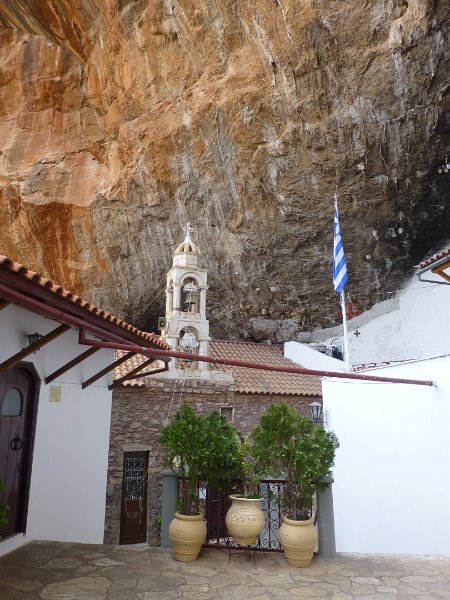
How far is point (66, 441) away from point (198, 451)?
2558mm

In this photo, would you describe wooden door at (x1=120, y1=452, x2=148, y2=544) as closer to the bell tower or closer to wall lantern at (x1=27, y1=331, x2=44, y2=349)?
the bell tower

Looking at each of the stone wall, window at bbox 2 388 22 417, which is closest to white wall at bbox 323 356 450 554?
the stone wall

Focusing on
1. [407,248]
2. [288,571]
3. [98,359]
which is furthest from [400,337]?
[288,571]

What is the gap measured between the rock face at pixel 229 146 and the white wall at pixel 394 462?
5384mm

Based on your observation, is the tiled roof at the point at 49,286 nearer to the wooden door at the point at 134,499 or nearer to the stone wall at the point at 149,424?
the stone wall at the point at 149,424

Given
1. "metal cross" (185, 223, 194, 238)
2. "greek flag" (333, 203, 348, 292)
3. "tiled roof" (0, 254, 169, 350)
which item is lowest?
"tiled roof" (0, 254, 169, 350)

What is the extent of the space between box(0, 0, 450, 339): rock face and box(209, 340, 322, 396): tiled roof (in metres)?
0.97

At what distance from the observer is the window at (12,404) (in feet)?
16.6

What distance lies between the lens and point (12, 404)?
17.0 feet

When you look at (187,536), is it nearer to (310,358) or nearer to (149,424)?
(149,424)

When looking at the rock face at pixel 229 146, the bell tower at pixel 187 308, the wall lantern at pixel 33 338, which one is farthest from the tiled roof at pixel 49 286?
the rock face at pixel 229 146

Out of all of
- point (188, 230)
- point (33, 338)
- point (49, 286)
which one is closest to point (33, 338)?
point (33, 338)

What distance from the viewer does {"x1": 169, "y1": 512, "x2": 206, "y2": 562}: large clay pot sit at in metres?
4.35

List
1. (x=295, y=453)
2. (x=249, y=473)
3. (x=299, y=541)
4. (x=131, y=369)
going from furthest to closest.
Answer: (x=131, y=369)
(x=249, y=473)
(x=295, y=453)
(x=299, y=541)
